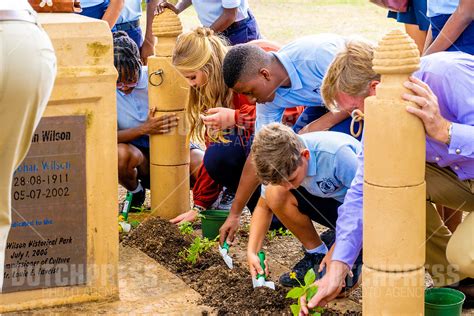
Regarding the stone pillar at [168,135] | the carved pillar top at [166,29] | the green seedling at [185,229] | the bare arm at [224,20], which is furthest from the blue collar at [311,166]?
the bare arm at [224,20]

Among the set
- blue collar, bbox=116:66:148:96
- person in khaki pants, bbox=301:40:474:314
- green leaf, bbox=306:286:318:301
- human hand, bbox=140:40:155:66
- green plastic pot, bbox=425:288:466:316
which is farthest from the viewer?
human hand, bbox=140:40:155:66

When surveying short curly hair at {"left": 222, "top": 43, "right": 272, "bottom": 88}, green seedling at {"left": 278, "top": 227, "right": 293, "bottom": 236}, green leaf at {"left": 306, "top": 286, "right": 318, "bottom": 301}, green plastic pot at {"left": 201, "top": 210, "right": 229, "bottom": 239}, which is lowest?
green seedling at {"left": 278, "top": 227, "right": 293, "bottom": 236}

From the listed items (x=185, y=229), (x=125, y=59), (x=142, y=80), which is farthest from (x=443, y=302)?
(x=142, y=80)

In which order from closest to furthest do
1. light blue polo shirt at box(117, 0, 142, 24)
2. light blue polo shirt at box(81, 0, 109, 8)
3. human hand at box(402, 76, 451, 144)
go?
1. human hand at box(402, 76, 451, 144)
2. light blue polo shirt at box(81, 0, 109, 8)
3. light blue polo shirt at box(117, 0, 142, 24)

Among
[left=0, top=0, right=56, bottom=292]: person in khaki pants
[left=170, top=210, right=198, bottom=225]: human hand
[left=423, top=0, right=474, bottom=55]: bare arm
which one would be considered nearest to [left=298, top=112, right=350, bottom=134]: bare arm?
[left=423, top=0, right=474, bottom=55]: bare arm

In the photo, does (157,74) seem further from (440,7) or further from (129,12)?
(440,7)

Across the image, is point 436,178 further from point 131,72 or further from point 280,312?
point 131,72

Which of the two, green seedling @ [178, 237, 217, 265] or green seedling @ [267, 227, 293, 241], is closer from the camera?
green seedling @ [178, 237, 217, 265]

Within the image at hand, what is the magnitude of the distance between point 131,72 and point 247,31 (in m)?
1.11

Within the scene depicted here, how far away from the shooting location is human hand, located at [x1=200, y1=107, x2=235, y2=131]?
206 inches

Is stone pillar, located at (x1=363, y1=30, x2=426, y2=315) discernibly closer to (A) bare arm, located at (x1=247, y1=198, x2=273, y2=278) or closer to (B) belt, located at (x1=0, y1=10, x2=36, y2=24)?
(A) bare arm, located at (x1=247, y1=198, x2=273, y2=278)

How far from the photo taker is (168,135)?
19.1 ft

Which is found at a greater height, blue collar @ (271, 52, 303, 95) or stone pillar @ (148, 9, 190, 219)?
blue collar @ (271, 52, 303, 95)

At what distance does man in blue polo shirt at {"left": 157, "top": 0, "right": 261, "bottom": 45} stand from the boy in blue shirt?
7.05 ft
